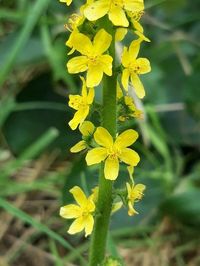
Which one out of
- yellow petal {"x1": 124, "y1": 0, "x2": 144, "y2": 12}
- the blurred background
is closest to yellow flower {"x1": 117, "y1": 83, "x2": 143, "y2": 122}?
yellow petal {"x1": 124, "y1": 0, "x2": 144, "y2": 12}

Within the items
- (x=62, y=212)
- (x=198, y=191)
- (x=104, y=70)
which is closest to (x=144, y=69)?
(x=104, y=70)

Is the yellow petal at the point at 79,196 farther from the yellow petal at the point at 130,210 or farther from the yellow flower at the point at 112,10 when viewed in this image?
the yellow flower at the point at 112,10

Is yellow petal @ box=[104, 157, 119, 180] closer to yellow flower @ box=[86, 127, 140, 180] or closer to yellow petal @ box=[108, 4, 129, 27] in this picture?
yellow flower @ box=[86, 127, 140, 180]

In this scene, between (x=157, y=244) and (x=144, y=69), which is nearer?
(x=144, y=69)

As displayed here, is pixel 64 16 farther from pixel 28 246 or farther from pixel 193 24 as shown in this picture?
pixel 28 246

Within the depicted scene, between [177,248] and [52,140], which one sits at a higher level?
[52,140]

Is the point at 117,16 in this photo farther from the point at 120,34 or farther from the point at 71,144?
the point at 71,144

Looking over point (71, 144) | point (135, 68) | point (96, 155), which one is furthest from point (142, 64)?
point (71, 144)

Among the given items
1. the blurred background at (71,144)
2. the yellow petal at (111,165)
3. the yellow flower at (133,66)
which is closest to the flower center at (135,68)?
the yellow flower at (133,66)
